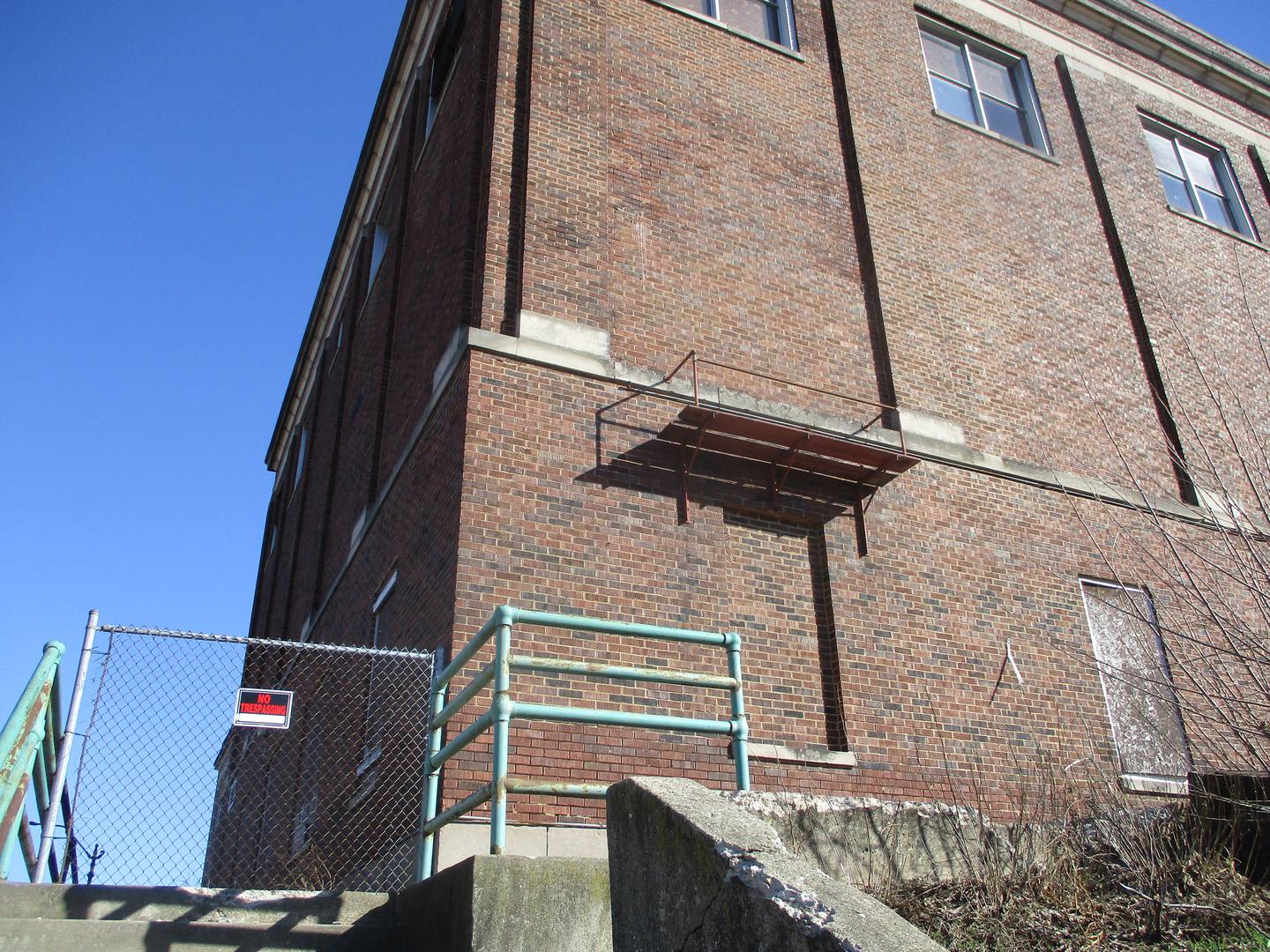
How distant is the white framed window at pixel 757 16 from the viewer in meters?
14.9

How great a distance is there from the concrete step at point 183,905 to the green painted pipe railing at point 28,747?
21 cm

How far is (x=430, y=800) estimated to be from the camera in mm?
7059

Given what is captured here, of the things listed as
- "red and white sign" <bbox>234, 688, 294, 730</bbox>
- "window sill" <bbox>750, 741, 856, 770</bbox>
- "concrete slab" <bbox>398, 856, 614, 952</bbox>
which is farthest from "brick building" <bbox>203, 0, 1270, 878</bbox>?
"concrete slab" <bbox>398, 856, 614, 952</bbox>

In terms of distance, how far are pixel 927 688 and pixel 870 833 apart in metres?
5.59

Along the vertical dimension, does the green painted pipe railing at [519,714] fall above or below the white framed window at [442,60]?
below

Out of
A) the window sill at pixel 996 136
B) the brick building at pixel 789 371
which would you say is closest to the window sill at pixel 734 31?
the brick building at pixel 789 371

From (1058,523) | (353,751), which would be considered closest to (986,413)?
(1058,523)

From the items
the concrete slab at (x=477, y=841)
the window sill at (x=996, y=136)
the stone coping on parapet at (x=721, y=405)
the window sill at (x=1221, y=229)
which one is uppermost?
the window sill at (x=996, y=136)

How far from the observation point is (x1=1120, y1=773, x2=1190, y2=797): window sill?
11430 millimetres

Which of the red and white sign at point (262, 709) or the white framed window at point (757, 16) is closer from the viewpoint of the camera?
the red and white sign at point (262, 709)

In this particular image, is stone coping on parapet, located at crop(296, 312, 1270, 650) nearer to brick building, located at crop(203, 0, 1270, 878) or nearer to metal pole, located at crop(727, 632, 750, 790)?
brick building, located at crop(203, 0, 1270, 878)

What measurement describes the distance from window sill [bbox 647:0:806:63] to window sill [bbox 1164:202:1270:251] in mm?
7131

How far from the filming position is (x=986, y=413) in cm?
1355

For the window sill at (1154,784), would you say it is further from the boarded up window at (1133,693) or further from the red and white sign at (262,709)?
the red and white sign at (262,709)
